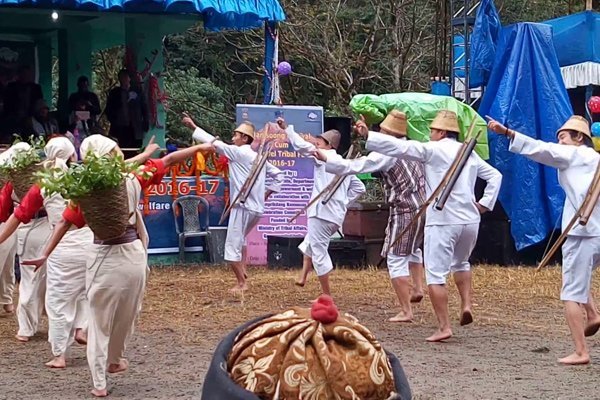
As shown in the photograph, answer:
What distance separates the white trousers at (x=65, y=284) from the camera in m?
8.09

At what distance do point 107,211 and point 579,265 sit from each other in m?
3.53

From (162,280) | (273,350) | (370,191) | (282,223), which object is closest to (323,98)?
(370,191)

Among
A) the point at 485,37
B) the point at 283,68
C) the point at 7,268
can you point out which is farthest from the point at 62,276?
the point at 485,37

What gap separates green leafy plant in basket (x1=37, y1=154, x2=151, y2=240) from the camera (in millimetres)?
6816

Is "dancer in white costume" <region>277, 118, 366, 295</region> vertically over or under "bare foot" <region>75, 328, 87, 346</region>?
over

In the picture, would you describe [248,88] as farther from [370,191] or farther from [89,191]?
[89,191]

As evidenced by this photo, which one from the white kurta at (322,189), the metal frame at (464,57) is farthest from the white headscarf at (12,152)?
the metal frame at (464,57)

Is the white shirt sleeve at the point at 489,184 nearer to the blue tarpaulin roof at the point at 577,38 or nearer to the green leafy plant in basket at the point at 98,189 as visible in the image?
the green leafy plant in basket at the point at 98,189

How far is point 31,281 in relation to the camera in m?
9.29

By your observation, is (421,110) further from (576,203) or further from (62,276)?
(62,276)

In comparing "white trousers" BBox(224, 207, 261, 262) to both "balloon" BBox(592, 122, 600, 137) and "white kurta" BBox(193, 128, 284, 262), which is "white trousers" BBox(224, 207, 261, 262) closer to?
"white kurta" BBox(193, 128, 284, 262)

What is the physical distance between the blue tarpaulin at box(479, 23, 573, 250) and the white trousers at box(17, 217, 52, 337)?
792 cm

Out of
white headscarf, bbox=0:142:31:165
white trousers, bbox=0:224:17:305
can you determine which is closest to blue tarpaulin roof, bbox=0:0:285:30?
white trousers, bbox=0:224:17:305

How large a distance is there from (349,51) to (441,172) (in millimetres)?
14631
